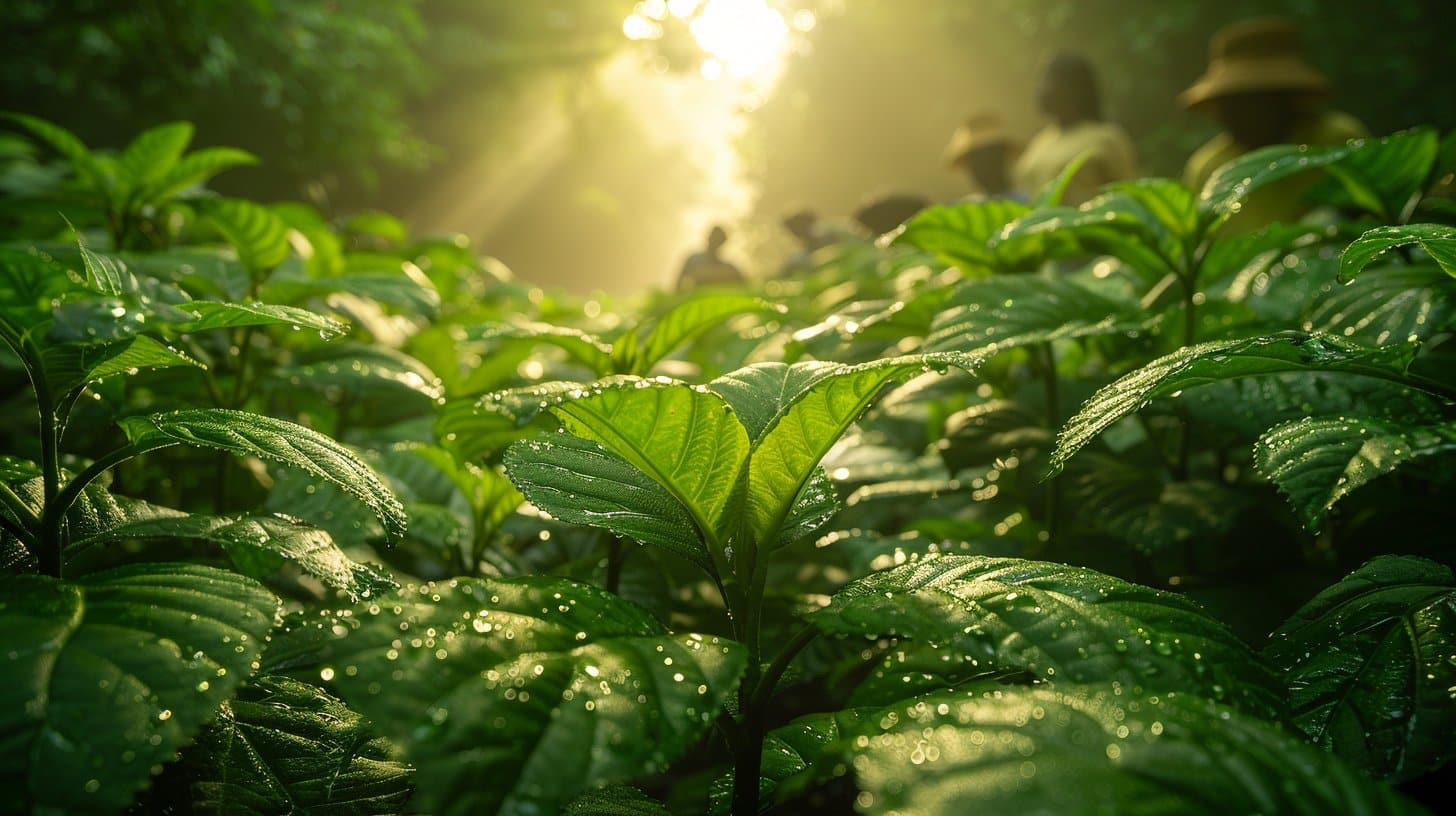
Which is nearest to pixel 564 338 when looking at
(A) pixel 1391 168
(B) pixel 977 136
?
(A) pixel 1391 168

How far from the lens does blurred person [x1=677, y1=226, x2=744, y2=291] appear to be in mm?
5453

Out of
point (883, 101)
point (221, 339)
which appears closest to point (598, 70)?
point (883, 101)

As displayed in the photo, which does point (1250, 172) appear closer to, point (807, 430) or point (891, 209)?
point (807, 430)

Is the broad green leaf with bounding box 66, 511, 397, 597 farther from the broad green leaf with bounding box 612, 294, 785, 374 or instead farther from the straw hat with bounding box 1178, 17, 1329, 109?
the straw hat with bounding box 1178, 17, 1329, 109

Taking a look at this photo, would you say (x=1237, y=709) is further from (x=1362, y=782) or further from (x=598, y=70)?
(x=598, y=70)

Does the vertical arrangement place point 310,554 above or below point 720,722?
above

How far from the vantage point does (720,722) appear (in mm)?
Answer: 795

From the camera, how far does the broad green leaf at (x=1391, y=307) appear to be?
1.10 metres

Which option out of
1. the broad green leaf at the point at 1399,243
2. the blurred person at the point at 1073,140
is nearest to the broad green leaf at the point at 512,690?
the broad green leaf at the point at 1399,243

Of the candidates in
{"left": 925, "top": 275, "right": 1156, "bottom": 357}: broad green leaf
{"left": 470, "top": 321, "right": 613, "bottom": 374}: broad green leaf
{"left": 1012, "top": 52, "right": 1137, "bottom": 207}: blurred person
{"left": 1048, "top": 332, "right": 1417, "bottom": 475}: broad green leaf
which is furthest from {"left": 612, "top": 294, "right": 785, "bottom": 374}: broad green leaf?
{"left": 1012, "top": 52, "right": 1137, "bottom": 207}: blurred person

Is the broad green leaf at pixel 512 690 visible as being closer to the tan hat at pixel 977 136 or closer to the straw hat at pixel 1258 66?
the straw hat at pixel 1258 66

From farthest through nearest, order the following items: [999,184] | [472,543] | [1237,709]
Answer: [999,184] < [472,543] < [1237,709]

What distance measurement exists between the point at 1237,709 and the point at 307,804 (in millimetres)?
916

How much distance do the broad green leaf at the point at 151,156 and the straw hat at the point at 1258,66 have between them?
4.72 meters
